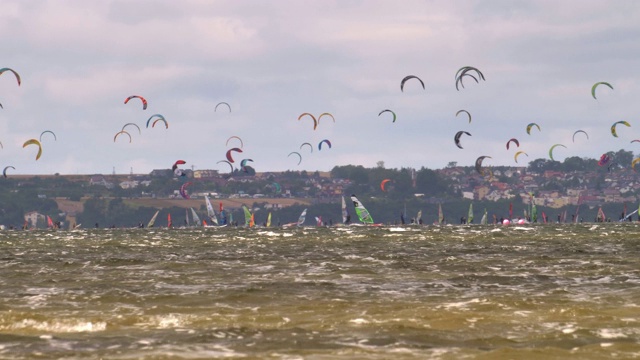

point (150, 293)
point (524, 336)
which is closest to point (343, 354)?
point (524, 336)

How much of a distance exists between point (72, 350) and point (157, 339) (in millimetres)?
2126

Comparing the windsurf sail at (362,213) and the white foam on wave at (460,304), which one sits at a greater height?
the windsurf sail at (362,213)

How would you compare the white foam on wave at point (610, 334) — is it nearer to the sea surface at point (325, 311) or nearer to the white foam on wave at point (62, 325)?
the sea surface at point (325, 311)

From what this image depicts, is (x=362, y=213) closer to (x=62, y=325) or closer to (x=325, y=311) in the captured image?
(x=325, y=311)

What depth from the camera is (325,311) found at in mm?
30703

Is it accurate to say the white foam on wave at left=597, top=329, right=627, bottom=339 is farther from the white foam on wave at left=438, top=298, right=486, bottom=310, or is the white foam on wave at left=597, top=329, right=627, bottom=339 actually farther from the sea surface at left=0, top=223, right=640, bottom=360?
the white foam on wave at left=438, top=298, right=486, bottom=310

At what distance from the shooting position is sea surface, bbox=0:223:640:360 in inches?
950

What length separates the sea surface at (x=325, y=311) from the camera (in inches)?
950

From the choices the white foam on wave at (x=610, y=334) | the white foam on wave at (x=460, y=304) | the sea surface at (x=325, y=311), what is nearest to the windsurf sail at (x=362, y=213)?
the sea surface at (x=325, y=311)

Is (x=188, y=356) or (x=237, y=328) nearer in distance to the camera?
(x=188, y=356)

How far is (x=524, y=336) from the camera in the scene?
2553cm

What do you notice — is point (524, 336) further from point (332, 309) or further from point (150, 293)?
point (150, 293)

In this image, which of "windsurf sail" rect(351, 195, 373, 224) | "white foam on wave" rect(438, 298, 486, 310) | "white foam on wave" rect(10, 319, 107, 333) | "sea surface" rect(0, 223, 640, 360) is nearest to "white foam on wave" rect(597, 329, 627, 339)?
"sea surface" rect(0, 223, 640, 360)

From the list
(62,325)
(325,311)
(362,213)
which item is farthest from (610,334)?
(362,213)
